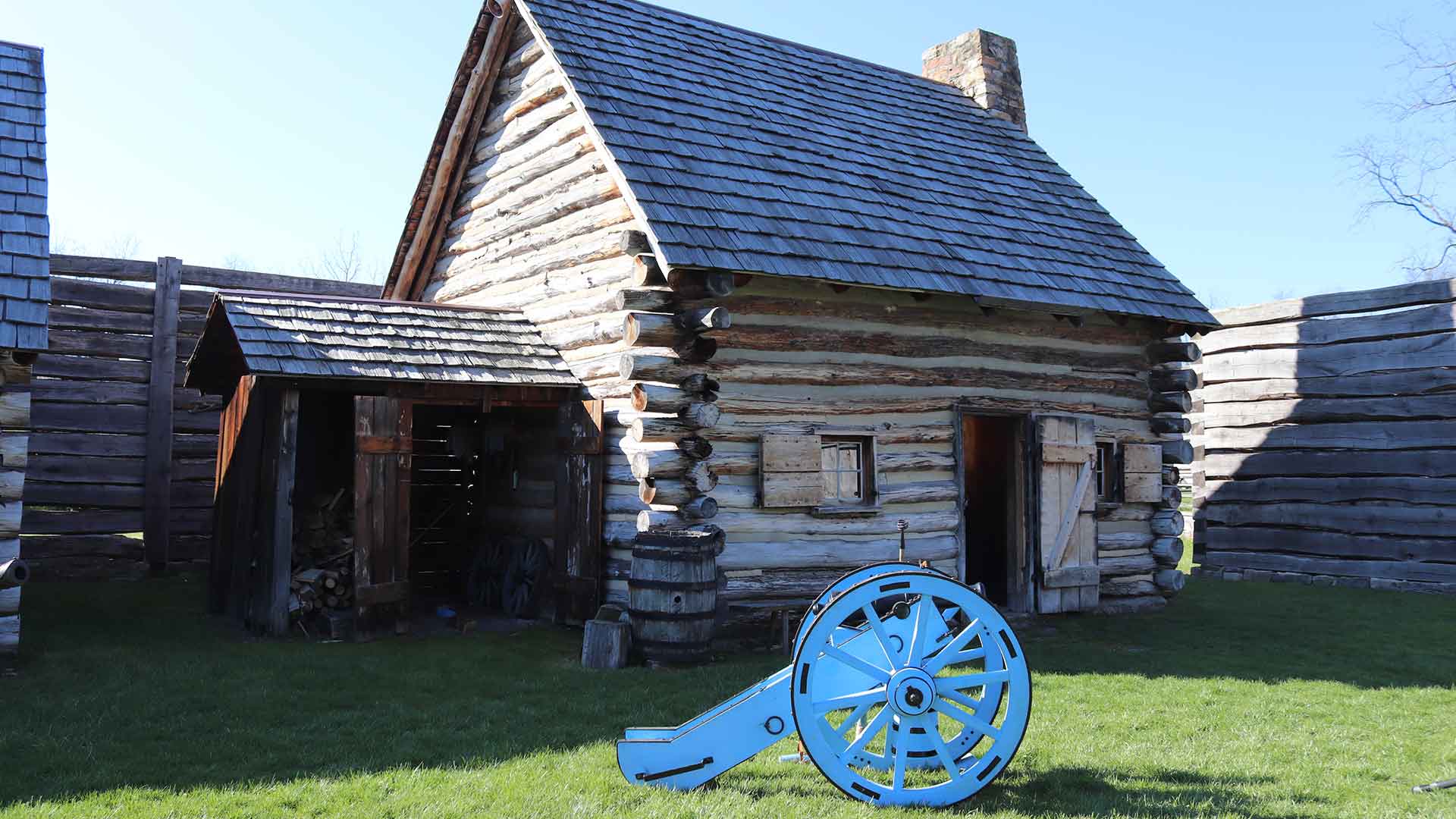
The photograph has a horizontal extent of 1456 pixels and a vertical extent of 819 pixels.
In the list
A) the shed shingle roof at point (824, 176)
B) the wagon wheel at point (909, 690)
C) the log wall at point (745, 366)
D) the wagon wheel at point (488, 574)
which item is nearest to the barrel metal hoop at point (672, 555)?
the log wall at point (745, 366)

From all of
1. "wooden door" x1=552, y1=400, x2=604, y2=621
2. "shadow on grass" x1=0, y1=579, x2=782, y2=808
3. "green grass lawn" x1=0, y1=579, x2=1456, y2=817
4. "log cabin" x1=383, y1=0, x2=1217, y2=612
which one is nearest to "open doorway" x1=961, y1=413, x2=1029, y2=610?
"log cabin" x1=383, y1=0, x2=1217, y2=612

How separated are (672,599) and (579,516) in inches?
67.0

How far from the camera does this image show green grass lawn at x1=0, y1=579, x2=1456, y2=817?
4980 mm

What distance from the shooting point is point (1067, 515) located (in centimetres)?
1104

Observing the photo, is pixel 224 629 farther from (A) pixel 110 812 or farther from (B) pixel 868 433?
(B) pixel 868 433

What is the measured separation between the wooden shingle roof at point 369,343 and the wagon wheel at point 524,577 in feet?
5.67

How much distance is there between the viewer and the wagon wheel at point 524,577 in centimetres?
1024

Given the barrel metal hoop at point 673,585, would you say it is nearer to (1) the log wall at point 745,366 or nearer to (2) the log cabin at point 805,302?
(2) the log cabin at point 805,302

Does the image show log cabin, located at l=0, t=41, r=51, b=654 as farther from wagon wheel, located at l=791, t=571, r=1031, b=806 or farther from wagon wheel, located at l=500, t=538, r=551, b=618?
wagon wheel, located at l=791, t=571, r=1031, b=806

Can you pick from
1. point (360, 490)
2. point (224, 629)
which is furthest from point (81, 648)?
point (360, 490)

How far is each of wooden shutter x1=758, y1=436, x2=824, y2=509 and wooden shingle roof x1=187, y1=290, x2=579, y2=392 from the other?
6.40 feet

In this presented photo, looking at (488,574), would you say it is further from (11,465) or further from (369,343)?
(11,465)

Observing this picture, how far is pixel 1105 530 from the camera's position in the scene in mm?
11805

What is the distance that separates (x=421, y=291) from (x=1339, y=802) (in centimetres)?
1138
